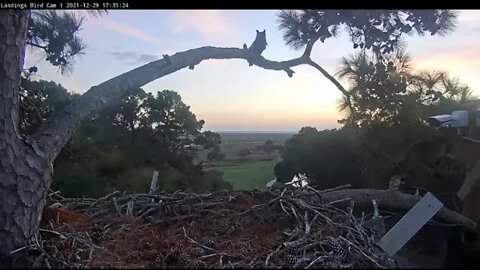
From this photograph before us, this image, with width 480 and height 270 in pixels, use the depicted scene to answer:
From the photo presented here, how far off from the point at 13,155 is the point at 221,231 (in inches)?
43.8

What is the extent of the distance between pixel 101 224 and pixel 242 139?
94cm

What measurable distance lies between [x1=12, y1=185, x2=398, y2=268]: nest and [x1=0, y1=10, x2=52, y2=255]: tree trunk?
99 millimetres

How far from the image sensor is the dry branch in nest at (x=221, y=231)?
1789 mm

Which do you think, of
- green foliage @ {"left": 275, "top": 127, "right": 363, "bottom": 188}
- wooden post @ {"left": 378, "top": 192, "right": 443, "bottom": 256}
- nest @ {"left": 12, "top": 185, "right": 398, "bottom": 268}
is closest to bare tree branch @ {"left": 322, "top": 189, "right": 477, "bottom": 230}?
nest @ {"left": 12, "top": 185, "right": 398, "bottom": 268}

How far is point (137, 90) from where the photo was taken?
2.71m

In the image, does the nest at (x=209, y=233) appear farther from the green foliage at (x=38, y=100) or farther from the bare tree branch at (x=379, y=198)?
the green foliage at (x=38, y=100)

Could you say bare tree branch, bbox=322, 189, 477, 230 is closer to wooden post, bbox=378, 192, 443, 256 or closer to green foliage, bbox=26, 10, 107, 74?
wooden post, bbox=378, 192, 443, 256

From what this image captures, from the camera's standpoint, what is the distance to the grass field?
120 inches

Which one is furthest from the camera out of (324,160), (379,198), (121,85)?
(324,160)

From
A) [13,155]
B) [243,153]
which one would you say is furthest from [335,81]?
[13,155]

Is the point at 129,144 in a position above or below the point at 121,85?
below

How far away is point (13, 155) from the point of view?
196 centimetres

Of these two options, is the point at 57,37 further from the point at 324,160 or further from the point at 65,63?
the point at 324,160

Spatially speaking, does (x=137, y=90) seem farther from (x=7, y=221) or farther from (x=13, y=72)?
(x=7, y=221)
